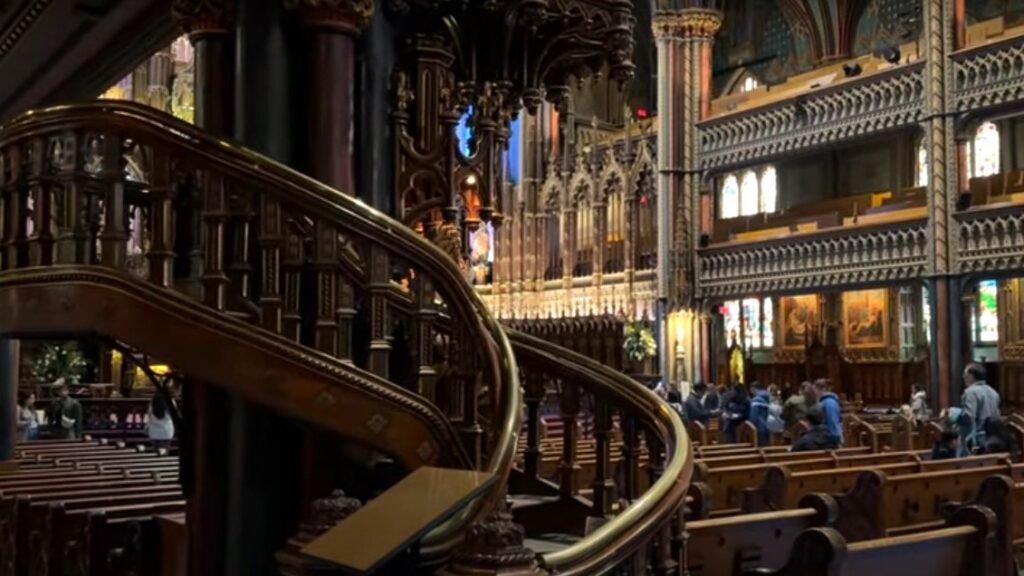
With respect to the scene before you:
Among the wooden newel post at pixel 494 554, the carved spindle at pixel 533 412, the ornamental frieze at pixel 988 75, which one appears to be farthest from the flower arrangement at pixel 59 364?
the wooden newel post at pixel 494 554

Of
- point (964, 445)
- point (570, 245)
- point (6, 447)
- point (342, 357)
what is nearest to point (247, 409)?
point (342, 357)

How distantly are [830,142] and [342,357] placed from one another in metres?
20.1

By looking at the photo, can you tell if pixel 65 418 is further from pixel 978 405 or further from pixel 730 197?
pixel 730 197

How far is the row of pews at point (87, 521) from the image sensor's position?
20.9ft

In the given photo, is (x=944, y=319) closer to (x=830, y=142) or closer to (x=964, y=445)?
(x=830, y=142)

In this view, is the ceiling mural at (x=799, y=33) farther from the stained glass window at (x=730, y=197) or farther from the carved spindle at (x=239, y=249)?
the carved spindle at (x=239, y=249)

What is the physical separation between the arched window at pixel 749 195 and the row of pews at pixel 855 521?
18176 millimetres

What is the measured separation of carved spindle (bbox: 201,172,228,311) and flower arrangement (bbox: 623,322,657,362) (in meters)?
21.7

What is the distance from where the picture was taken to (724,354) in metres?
28.3

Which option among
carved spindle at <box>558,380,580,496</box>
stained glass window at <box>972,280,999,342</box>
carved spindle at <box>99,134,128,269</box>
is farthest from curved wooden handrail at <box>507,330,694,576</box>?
stained glass window at <box>972,280,999,342</box>

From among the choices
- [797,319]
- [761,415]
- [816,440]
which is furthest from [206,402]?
[797,319]

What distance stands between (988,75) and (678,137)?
8315mm

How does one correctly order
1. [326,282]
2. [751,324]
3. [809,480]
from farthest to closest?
[751,324], [809,480], [326,282]

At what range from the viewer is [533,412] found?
7258 mm
